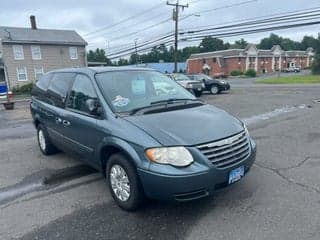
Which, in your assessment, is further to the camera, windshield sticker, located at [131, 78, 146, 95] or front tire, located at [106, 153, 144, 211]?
windshield sticker, located at [131, 78, 146, 95]

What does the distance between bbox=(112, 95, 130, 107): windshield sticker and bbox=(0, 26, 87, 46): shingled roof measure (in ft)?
110

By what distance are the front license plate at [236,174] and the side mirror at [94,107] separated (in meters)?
1.78

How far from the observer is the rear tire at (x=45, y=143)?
19.5ft

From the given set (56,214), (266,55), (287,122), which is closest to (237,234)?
(56,214)

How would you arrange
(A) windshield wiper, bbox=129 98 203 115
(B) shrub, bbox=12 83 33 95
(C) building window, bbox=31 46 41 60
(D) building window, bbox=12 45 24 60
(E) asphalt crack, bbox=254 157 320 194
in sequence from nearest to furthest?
(A) windshield wiper, bbox=129 98 203 115, (E) asphalt crack, bbox=254 157 320 194, (B) shrub, bbox=12 83 33 95, (D) building window, bbox=12 45 24 60, (C) building window, bbox=31 46 41 60

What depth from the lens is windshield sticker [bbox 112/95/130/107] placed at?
3.96 metres

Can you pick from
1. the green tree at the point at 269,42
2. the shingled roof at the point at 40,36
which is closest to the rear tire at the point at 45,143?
the shingled roof at the point at 40,36

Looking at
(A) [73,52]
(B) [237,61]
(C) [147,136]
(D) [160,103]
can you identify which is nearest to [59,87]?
(D) [160,103]

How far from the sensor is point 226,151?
3.37m

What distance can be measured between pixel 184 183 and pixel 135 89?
171 cm

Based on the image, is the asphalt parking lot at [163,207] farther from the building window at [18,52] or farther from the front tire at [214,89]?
the building window at [18,52]

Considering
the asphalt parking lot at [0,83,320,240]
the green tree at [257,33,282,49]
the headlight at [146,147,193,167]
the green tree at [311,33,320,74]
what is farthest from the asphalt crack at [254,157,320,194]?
the green tree at [257,33,282,49]

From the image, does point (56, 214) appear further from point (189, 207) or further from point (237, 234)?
point (237, 234)

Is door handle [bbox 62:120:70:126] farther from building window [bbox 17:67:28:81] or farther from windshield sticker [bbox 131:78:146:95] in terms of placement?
building window [bbox 17:67:28:81]
